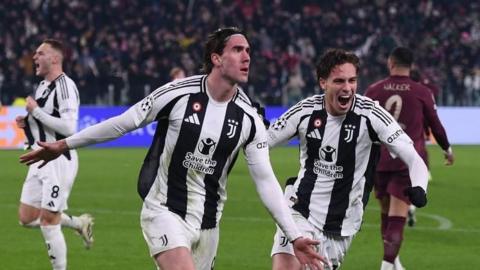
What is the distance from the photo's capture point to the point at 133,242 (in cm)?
1349

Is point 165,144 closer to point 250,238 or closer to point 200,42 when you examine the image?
point 250,238

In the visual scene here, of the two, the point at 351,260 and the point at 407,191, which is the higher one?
the point at 407,191

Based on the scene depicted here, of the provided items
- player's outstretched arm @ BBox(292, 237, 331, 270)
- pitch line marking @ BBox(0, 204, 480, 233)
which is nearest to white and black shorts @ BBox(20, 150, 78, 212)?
player's outstretched arm @ BBox(292, 237, 331, 270)

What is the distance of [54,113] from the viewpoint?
426 inches

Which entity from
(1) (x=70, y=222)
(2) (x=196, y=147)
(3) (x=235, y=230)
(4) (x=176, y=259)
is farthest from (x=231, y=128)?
(3) (x=235, y=230)

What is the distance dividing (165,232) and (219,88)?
3.23 feet

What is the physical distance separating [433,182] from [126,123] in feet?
51.8

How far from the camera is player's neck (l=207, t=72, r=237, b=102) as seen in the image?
7387mm

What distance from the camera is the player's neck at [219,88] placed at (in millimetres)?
7387

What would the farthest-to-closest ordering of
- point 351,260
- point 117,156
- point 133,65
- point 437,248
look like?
point 133,65 < point 117,156 < point 437,248 < point 351,260

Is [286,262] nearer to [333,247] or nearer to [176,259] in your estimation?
[333,247]

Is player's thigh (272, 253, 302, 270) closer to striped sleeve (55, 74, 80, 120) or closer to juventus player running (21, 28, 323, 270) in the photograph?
juventus player running (21, 28, 323, 270)

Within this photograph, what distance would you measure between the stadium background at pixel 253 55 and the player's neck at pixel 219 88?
9.49 metres

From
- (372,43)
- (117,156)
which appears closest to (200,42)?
(372,43)
